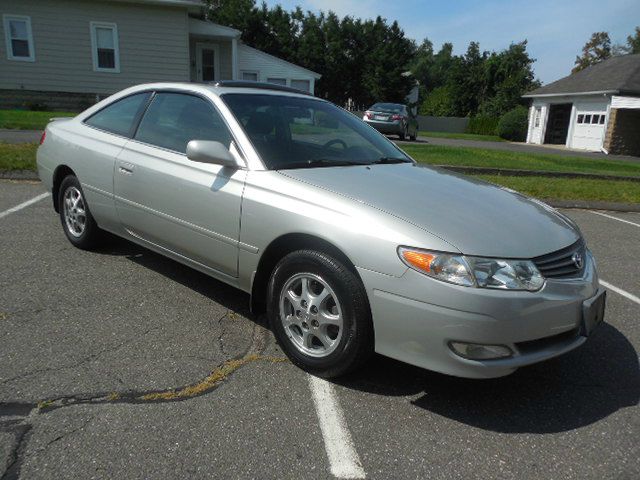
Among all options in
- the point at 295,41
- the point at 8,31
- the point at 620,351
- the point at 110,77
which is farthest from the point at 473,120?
the point at 620,351

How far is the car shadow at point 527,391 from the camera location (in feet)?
8.71

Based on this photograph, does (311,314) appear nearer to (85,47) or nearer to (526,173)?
(526,173)

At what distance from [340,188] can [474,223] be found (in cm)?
76

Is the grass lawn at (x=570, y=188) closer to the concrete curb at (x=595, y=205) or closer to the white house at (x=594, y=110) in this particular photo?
the concrete curb at (x=595, y=205)

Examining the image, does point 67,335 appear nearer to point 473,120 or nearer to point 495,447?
point 495,447

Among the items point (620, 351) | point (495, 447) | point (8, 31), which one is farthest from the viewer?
point (8, 31)

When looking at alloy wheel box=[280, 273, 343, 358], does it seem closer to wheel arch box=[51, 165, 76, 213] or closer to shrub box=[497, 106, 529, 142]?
wheel arch box=[51, 165, 76, 213]

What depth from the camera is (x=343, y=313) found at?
2.71 metres

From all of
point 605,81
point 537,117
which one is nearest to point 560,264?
point 605,81


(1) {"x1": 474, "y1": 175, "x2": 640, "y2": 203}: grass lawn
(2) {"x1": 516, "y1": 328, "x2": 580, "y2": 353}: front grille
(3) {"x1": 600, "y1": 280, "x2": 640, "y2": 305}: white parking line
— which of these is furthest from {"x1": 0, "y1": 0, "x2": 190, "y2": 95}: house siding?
(2) {"x1": 516, "y1": 328, "x2": 580, "y2": 353}: front grille

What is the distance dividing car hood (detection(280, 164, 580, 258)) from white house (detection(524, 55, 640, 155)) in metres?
25.5

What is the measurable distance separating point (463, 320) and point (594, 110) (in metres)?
29.7

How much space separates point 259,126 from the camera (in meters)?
3.56

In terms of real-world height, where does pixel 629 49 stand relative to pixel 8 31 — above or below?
above
